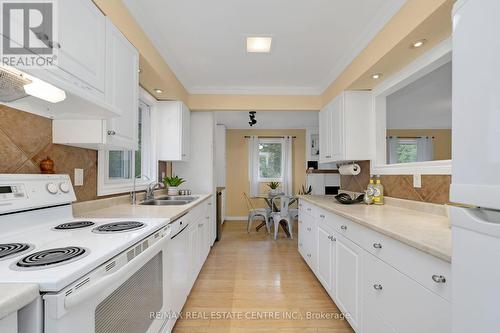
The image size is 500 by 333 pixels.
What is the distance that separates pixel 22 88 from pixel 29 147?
1.53 feet

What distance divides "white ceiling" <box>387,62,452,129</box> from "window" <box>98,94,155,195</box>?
321 centimetres

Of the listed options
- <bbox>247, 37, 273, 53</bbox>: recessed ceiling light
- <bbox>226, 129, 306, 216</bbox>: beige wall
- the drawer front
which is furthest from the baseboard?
<bbox>247, 37, 273, 53</bbox>: recessed ceiling light

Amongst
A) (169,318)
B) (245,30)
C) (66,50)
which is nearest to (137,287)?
(169,318)

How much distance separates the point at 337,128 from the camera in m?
2.99

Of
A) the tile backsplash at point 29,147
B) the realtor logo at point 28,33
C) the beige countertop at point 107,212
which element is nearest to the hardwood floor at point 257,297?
the beige countertop at point 107,212

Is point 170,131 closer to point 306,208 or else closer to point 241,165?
point 306,208

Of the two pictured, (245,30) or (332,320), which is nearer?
(332,320)

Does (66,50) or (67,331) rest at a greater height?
(66,50)

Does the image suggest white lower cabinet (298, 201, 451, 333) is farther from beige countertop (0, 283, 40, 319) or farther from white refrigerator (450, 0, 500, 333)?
beige countertop (0, 283, 40, 319)

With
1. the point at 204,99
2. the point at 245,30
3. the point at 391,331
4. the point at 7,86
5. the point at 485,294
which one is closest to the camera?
the point at 485,294

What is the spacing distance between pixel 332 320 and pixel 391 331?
848 mm

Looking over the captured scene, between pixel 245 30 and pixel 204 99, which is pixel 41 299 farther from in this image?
pixel 204 99

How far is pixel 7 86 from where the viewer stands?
0.99 metres

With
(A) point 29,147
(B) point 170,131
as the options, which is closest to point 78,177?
(A) point 29,147
